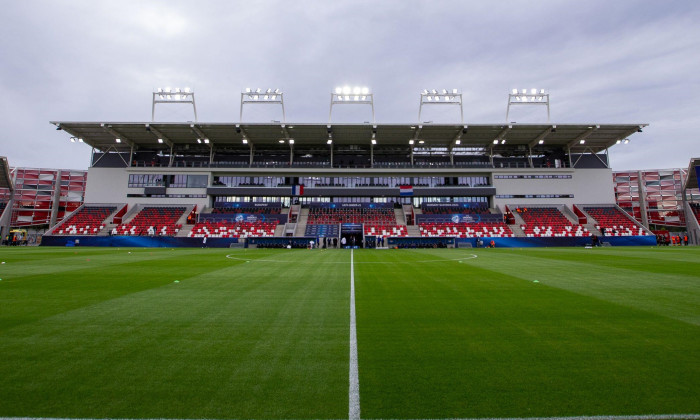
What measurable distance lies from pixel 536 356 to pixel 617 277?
9.59 m

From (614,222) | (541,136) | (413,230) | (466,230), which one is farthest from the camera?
(541,136)

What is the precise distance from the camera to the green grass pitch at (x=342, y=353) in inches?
120

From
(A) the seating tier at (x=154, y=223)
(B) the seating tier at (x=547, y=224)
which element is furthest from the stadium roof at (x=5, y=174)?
(B) the seating tier at (x=547, y=224)

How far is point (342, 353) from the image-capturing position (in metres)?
4.35

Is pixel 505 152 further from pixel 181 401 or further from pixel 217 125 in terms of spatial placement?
pixel 181 401

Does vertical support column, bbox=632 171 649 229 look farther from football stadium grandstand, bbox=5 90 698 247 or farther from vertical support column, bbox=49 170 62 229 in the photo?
vertical support column, bbox=49 170 62 229

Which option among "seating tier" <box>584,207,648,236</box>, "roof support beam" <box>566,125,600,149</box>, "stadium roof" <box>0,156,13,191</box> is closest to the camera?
"seating tier" <box>584,207,648,236</box>

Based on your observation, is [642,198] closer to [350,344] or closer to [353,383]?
[350,344]

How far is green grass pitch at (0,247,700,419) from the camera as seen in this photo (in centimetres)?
304

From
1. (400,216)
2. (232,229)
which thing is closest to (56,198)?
(232,229)

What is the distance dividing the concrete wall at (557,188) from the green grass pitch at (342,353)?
42807 mm

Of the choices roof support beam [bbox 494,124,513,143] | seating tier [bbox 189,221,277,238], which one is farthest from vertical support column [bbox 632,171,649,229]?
seating tier [bbox 189,221,277,238]

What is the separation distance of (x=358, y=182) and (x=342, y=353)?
45.8m

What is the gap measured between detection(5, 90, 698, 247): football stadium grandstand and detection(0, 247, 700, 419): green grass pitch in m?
33.2
